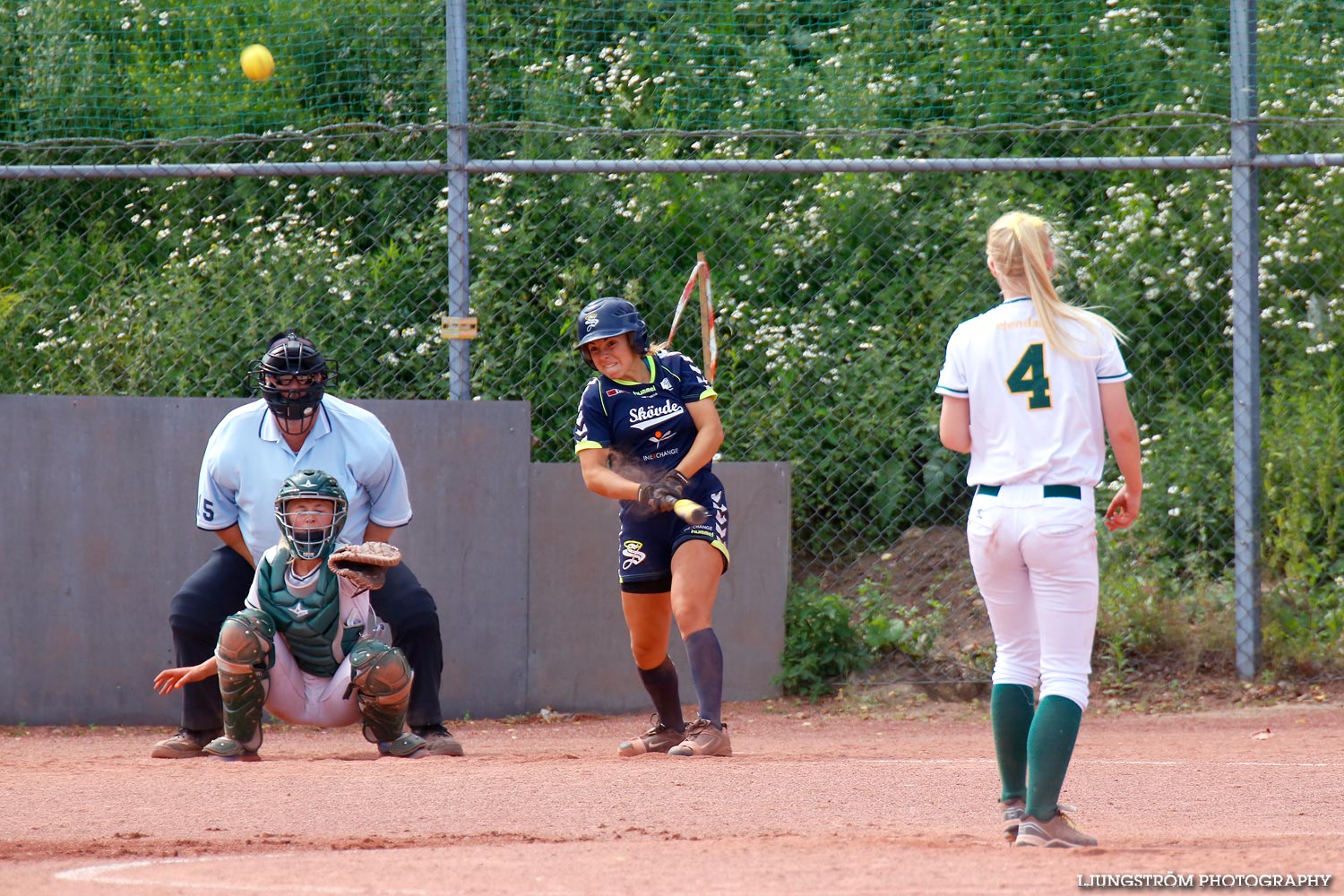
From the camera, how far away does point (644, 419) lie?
5762mm

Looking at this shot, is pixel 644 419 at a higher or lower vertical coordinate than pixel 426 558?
higher

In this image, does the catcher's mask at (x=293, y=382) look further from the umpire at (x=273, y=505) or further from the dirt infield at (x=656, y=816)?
the dirt infield at (x=656, y=816)

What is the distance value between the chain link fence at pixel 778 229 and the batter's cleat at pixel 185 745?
2780mm

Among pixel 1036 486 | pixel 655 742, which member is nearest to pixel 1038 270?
pixel 1036 486

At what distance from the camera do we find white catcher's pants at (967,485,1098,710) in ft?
11.7

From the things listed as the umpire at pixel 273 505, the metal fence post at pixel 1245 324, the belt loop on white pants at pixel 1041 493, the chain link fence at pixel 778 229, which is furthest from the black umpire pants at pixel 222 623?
the metal fence post at pixel 1245 324

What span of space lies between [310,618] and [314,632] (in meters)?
0.05

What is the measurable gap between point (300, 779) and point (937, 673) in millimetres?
3991

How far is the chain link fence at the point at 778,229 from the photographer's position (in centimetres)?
784

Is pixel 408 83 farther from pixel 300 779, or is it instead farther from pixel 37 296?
pixel 300 779

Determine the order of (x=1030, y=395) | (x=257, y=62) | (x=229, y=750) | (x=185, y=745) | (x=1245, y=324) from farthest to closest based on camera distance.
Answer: (x=257, y=62) < (x=1245, y=324) < (x=185, y=745) < (x=229, y=750) < (x=1030, y=395)

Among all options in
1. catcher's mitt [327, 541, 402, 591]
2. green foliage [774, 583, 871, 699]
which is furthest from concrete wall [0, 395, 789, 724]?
catcher's mitt [327, 541, 402, 591]

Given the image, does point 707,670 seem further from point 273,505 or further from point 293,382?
point 293,382

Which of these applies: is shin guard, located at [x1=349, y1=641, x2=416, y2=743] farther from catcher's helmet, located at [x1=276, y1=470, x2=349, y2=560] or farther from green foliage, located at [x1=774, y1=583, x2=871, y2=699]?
green foliage, located at [x1=774, y1=583, x2=871, y2=699]
